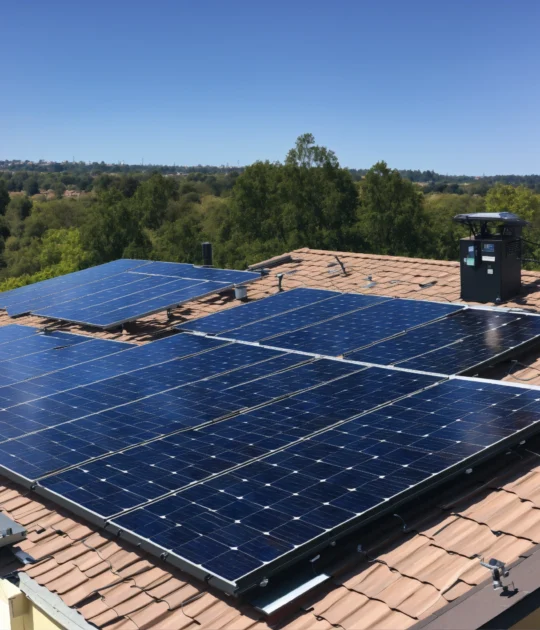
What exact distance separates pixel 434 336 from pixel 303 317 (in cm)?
371

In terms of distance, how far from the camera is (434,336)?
594 inches

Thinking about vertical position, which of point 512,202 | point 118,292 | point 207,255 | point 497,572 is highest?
point 512,202

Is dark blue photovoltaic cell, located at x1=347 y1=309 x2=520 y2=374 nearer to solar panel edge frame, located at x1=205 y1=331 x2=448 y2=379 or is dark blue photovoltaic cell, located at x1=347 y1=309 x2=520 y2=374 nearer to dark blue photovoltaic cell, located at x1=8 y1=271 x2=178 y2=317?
solar panel edge frame, located at x1=205 y1=331 x2=448 y2=379

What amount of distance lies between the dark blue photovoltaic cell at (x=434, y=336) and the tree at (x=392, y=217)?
154 feet

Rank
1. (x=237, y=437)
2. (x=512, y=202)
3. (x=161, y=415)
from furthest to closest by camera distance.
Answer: (x=512, y=202) → (x=161, y=415) → (x=237, y=437)

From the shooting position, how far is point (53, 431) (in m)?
12.3

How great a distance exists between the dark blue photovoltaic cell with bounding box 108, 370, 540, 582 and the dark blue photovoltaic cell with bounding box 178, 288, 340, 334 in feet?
23.3

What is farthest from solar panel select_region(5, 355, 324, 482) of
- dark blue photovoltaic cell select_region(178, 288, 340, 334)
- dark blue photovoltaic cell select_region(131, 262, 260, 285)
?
dark blue photovoltaic cell select_region(131, 262, 260, 285)

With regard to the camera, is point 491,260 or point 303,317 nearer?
point 303,317

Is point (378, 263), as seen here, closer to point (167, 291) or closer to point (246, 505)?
point (167, 291)

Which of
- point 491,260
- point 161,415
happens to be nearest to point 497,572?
point 161,415

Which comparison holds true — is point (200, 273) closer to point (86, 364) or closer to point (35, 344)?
point (35, 344)

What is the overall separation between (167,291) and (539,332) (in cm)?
1148

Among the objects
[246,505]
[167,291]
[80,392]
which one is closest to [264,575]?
[246,505]
